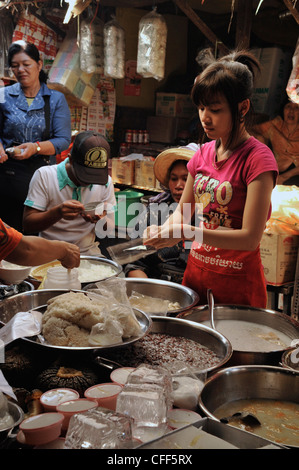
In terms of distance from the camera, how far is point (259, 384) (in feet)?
4.48

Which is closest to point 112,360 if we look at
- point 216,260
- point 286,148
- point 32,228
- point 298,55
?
point 216,260

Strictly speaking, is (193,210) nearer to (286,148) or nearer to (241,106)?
(241,106)

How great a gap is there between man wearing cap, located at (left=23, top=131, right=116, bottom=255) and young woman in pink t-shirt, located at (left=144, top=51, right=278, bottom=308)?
691mm

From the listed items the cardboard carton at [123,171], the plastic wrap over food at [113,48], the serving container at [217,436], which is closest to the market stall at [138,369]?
the serving container at [217,436]

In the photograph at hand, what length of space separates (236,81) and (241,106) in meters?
0.12

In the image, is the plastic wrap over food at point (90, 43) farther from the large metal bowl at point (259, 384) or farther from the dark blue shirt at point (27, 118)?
the large metal bowl at point (259, 384)

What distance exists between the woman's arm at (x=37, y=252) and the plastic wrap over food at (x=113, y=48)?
3225 millimetres

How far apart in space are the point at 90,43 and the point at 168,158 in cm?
243

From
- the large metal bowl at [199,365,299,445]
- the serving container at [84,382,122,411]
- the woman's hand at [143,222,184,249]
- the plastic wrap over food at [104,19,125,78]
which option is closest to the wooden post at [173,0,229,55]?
the plastic wrap over food at [104,19,125,78]

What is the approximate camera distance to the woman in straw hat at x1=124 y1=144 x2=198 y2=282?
9.64 ft

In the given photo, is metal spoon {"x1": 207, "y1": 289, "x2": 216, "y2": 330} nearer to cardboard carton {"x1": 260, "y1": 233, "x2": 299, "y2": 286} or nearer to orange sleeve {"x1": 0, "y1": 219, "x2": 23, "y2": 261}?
orange sleeve {"x1": 0, "y1": 219, "x2": 23, "y2": 261}

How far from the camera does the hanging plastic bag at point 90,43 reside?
4.65 m

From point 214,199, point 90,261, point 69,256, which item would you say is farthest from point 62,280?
point 214,199

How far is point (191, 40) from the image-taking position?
6066 mm
